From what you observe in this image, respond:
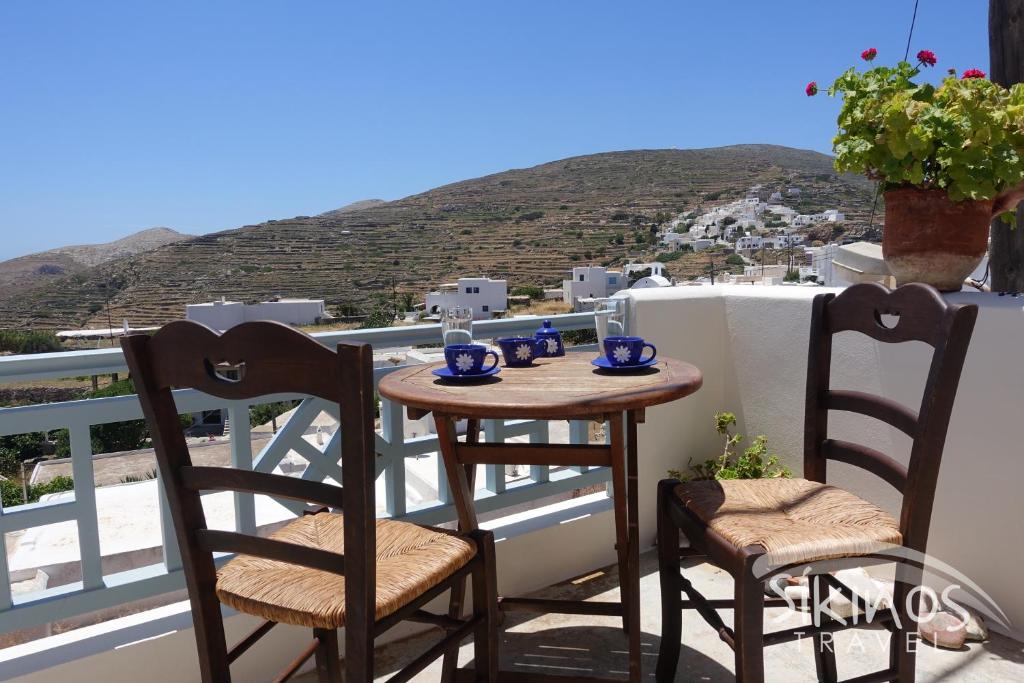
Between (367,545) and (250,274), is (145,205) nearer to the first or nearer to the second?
(250,274)

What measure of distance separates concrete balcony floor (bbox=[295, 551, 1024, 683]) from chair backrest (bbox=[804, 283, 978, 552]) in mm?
677

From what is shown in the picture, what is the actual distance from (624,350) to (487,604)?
2.41 feet

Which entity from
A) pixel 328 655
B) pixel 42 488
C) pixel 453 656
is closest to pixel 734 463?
pixel 453 656

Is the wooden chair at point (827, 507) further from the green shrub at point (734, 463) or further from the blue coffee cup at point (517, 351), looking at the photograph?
the green shrub at point (734, 463)

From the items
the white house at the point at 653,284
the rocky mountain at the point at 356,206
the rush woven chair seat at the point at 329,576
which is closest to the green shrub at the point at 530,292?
the rocky mountain at the point at 356,206

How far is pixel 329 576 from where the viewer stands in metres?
1.34

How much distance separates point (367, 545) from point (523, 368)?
913 millimetres

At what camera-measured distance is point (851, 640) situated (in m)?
2.20

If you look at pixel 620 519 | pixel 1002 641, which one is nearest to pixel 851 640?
pixel 1002 641

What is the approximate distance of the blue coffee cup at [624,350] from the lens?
6.01ft

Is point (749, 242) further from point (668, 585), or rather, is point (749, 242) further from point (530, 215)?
point (668, 585)

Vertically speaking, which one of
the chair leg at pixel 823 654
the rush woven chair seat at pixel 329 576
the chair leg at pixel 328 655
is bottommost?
the chair leg at pixel 823 654

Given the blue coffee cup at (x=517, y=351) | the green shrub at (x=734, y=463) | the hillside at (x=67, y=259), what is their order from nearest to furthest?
the blue coffee cup at (x=517, y=351) → the green shrub at (x=734, y=463) → the hillside at (x=67, y=259)

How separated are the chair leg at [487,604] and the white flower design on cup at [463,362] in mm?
417
